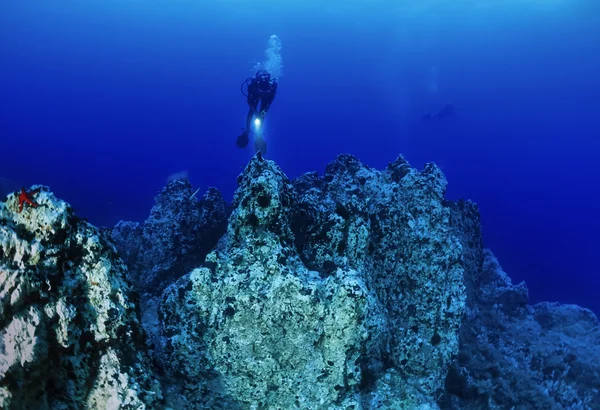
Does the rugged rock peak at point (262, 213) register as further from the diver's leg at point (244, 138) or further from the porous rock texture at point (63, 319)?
the diver's leg at point (244, 138)

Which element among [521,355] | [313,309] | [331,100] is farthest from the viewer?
[331,100]

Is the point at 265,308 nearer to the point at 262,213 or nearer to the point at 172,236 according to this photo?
the point at 262,213

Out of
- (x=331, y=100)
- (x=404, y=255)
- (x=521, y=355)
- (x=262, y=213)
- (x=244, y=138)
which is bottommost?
(x=521, y=355)

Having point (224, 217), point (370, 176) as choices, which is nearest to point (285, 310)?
point (370, 176)

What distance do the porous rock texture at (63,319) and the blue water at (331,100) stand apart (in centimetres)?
→ 3490

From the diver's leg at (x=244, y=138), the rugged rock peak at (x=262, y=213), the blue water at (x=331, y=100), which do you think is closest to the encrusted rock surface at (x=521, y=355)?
the rugged rock peak at (x=262, y=213)

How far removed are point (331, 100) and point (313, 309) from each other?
14655cm

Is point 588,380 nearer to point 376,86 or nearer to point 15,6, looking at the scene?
point 376,86

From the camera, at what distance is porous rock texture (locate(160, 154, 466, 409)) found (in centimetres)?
397

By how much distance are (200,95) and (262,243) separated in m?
151

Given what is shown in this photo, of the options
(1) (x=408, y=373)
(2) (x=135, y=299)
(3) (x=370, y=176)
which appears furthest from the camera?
(3) (x=370, y=176)

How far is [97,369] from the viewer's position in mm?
3025

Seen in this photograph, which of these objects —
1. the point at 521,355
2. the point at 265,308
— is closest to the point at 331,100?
the point at 521,355

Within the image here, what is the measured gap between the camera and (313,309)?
13.0 feet
